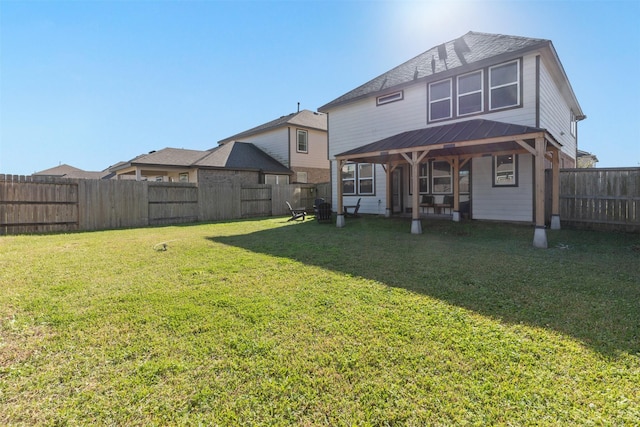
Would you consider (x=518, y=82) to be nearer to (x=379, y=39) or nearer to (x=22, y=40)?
(x=379, y=39)

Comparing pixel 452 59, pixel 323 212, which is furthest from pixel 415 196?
pixel 452 59

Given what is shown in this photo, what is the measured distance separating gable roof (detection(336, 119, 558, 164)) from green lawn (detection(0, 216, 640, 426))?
3.48 meters

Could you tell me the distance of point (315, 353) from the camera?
274 centimetres

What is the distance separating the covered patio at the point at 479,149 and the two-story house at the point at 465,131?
1.1 inches

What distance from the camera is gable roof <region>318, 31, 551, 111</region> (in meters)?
10.3

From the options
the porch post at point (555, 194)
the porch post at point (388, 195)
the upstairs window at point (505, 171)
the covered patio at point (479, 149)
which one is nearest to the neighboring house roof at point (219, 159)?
the porch post at point (388, 195)

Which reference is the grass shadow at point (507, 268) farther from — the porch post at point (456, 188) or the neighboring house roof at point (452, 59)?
the neighboring house roof at point (452, 59)

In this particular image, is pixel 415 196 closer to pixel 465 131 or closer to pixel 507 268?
pixel 465 131

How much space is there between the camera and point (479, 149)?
1027 centimetres

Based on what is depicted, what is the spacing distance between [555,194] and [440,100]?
5.27 metres

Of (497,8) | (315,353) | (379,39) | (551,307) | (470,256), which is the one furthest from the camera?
(379,39)

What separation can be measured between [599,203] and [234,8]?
547 inches

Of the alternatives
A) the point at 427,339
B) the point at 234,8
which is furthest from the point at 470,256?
the point at 234,8

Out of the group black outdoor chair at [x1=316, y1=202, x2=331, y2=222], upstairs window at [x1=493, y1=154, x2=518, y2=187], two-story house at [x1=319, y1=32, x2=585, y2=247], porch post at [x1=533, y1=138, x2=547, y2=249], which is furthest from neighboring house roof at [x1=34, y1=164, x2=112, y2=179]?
porch post at [x1=533, y1=138, x2=547, y2=249]
